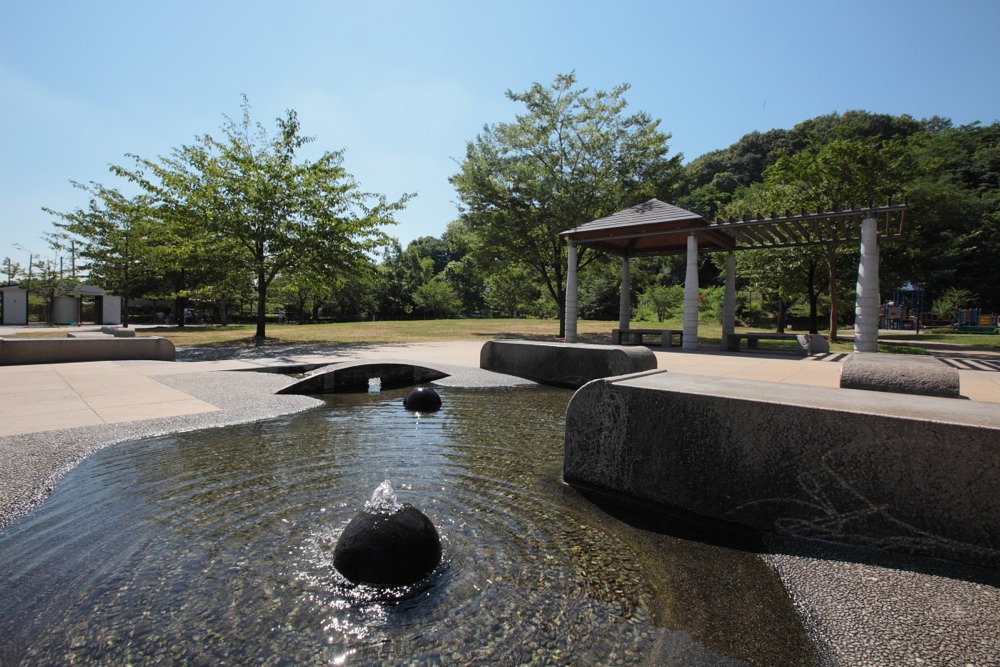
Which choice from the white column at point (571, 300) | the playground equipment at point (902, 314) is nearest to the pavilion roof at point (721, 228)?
the white column at point (571, 300)

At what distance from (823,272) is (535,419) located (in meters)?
24.3

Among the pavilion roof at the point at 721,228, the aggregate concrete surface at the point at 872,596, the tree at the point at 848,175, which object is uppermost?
the tree at the point at 848,175

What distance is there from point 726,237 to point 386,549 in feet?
59.2

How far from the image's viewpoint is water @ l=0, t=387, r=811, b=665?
2.34 meters

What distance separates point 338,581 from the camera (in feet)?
9.49

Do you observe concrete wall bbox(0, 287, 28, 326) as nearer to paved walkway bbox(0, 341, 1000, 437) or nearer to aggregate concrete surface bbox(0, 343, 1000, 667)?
paved walkway bbox(0, 341, 1000, 437)

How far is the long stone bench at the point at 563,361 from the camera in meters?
8.95

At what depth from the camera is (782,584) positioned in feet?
9.39

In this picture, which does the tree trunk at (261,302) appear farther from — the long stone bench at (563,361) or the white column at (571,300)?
the white column at (571,300)

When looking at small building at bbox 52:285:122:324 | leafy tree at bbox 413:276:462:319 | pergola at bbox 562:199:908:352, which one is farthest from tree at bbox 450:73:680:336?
small building at bbox 52:285:122:324

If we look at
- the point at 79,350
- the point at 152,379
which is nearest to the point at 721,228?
the point at 152,379

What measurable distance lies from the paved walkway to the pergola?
6.18ft

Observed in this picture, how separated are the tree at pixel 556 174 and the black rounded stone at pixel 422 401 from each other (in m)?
17.6

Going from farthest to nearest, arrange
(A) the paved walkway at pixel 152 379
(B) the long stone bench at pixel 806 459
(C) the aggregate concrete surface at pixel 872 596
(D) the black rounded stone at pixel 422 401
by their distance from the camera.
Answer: (D) the black rounded stone at pixel 422 401
(A) the paved walkway at pixel 152 379
(B) the long stone bench at pixel 806 459
(C) the aggregate concrete surface at pixel 872 596
